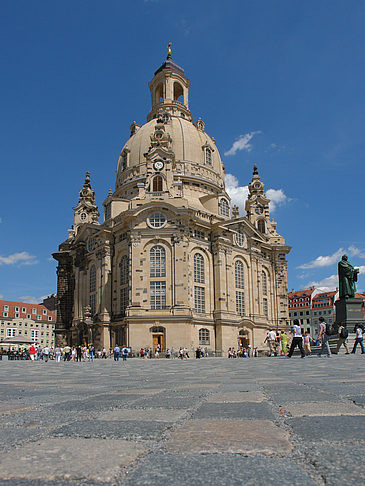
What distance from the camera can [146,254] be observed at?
151 ft

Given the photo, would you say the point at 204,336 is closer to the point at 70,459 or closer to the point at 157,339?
the point at 157,339

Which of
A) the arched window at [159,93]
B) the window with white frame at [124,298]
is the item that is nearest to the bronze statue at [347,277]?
the window with white frame at [124,298]

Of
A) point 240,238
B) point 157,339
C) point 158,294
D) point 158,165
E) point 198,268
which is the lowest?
point 157,339

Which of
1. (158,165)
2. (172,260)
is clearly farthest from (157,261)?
(158,165)

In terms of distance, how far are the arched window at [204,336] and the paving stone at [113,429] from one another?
43601mm

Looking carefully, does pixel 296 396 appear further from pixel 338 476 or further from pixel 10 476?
pixel 10 476

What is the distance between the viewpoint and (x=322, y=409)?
405cm

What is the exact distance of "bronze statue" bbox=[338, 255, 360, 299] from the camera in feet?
106

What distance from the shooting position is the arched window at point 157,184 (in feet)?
169

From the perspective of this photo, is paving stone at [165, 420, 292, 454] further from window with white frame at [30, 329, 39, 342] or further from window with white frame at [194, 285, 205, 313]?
window with white frame at [30, 329, 39, 342]

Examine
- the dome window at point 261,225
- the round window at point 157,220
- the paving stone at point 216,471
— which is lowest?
the paving stone at point 216,471

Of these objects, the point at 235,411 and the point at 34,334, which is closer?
the point at 235,411

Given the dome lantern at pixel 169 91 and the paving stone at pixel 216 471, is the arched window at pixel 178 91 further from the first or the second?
the paving stone at pixel 216 471

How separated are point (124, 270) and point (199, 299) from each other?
29.0 ft
